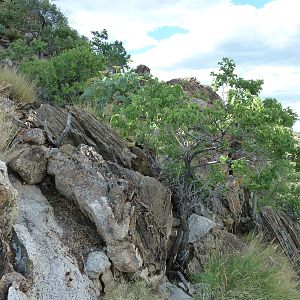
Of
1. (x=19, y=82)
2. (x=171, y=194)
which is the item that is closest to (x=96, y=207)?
(x=171, y=194)

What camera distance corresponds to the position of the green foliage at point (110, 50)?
16.9 m

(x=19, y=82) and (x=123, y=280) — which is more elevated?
(x=19, y=82)

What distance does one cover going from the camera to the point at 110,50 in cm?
1755

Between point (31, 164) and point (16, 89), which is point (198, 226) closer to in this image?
point (31, 164)

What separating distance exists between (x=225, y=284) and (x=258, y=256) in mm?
923

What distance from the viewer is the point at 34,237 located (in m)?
4.68

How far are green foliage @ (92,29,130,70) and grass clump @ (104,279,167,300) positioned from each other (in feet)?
38.2

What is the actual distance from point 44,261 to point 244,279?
253 cm

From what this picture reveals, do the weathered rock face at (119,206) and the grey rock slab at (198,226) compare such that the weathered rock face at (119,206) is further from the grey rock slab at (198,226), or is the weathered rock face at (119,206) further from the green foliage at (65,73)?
the green foliage at (65,73)

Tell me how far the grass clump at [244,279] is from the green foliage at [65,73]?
551cm

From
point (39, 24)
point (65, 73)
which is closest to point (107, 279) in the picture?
point (65, 73)

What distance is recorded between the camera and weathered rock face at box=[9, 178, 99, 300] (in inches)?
168

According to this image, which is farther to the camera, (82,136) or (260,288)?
(82,136)

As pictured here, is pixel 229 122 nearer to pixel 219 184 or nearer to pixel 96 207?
pixel 219 184
